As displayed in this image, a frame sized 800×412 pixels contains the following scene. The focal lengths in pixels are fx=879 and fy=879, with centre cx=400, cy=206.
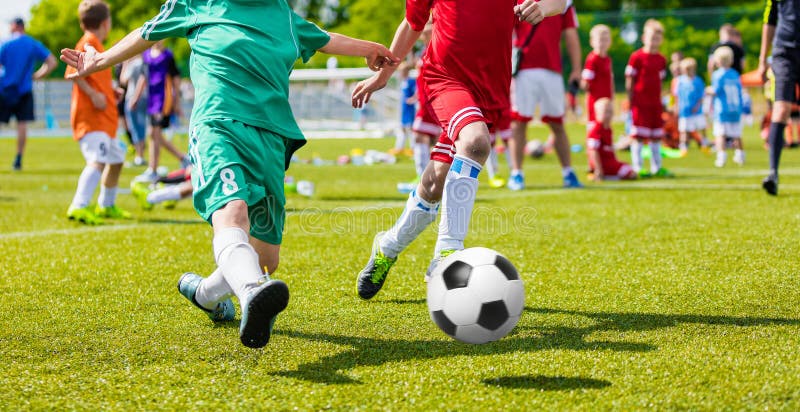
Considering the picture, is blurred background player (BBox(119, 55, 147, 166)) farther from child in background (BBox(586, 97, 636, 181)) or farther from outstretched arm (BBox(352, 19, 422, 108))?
outstretched arm (BBox(352, 19, 422, 108))

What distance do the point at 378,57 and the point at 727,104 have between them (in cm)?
1209

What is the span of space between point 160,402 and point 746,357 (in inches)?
76.2

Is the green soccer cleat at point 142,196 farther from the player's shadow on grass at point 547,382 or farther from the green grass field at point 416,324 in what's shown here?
the player's shadow on grass at point 547,382

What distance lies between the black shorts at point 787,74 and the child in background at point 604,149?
3247 mm

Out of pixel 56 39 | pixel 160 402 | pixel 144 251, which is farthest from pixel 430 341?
pixel 56 39

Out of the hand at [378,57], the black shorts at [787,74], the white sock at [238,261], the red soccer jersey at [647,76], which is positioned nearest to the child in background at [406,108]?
the red soccer jersey at [647,76]

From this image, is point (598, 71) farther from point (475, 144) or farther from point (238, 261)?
point (238, 261)

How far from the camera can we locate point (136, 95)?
12.0 metres

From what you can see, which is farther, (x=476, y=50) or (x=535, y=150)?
(x=535, y=150)

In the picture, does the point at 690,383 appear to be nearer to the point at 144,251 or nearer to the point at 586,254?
the point at 586,254

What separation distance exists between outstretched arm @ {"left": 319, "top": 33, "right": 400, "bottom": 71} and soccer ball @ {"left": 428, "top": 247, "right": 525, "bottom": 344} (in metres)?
1.02

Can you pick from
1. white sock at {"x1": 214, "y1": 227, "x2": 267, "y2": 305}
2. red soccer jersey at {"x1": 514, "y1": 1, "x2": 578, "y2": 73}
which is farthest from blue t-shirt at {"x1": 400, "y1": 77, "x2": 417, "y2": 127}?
white sock at {"x1": 214, "y1": 227, "x2": 267, "y2": 305}

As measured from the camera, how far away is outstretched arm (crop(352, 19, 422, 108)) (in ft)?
14.1

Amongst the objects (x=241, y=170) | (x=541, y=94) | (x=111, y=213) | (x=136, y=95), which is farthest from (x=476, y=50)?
(x=136, y=95)
